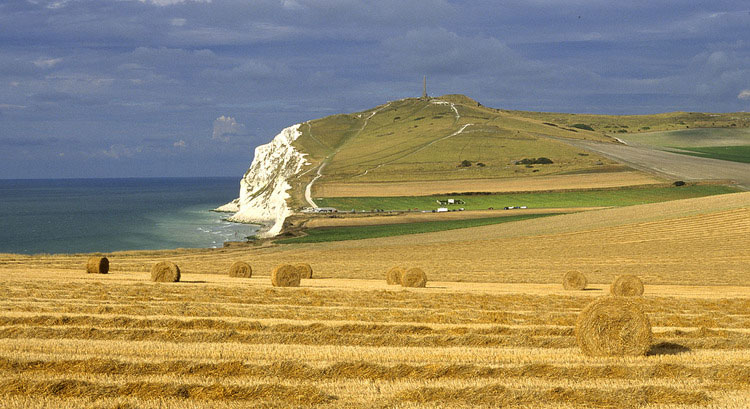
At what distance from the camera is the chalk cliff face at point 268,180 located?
116062 mm

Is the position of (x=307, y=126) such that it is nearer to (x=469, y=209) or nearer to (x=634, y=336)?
(x=469, y=209)

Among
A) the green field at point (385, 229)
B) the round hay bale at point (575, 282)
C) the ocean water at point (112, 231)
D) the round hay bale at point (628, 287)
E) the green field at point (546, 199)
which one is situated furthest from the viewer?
the green field at point (546, 199)

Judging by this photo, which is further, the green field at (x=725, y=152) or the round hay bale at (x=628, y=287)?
the green field at (x=725, y=152)

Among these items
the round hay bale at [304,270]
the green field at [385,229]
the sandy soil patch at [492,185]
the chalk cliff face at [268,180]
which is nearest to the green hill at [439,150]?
the chalk cliff face at [268,180]

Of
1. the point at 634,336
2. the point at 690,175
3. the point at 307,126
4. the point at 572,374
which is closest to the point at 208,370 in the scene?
the point at 572,374

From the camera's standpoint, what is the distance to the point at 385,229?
212ft

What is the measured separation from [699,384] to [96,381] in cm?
925

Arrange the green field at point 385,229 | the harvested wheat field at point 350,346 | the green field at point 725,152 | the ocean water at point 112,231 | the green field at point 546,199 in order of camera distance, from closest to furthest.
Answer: the harvested wheat field at point 350,346 < the green field at point 385,229 < the ocean water at point 112,231 < the green field at point 546,199 < the green field at point 725,152

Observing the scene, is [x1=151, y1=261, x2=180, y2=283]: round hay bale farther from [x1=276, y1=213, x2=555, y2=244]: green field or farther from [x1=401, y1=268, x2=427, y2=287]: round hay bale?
[x1=276, y1=213, x2=555, y2=244]: green field

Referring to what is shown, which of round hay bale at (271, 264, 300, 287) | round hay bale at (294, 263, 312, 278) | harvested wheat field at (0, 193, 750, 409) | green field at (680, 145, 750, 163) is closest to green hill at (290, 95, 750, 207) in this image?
green field at (680, 145, 750, 163)

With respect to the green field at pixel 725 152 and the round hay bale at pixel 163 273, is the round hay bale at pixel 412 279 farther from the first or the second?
the green field at pixel 725 152

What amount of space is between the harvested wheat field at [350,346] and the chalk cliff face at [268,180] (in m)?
84.7

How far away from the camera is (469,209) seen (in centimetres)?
8438

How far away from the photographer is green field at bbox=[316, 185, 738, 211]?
272 feet
